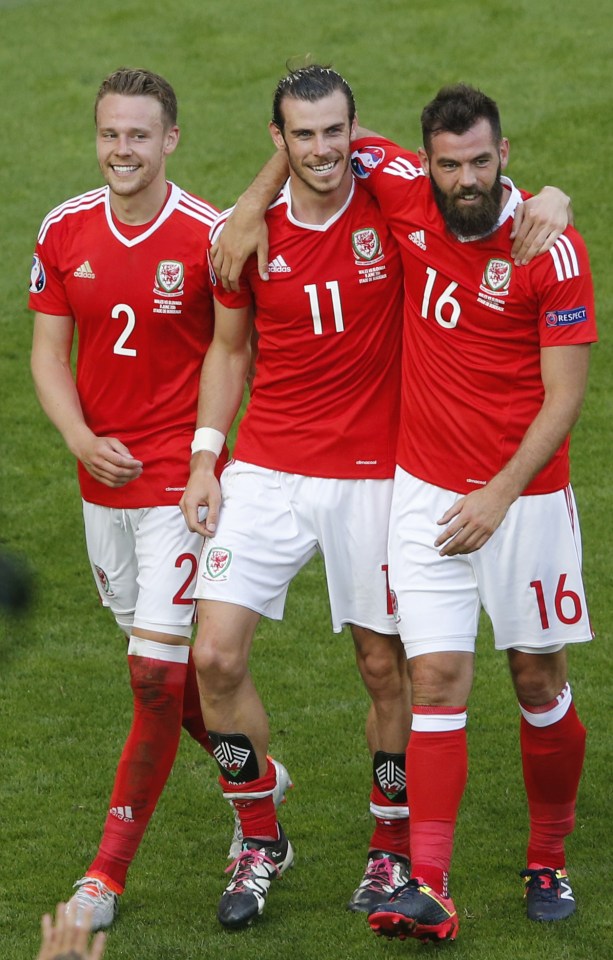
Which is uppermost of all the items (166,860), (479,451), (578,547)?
(479,451)

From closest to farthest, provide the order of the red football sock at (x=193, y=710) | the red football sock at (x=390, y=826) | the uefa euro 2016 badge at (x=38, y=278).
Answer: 1. the red football sock at (x=390, y=826)
2. the uefa euro 2016 badge at (x=38, y=278)
3. the red football sock at (x=193, y=710)

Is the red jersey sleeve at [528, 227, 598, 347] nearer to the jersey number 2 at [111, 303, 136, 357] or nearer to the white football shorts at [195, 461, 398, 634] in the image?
the white football shorts at [195, 461, 398, 634]

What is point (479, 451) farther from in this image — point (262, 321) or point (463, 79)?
point (463, 79)

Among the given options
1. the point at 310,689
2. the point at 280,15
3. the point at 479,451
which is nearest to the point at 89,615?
the point at 310,689

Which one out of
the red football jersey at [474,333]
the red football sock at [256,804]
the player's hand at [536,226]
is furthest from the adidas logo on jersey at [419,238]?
the red football sock at [256,804]

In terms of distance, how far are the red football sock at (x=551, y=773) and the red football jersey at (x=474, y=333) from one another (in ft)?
2.42

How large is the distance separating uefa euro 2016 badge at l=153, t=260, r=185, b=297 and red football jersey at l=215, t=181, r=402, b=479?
17cm

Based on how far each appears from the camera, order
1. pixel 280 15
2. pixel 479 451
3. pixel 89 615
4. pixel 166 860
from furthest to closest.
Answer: pixel 280 15 → pixel 89 615 → pixel 166 860 → pixel 479 451

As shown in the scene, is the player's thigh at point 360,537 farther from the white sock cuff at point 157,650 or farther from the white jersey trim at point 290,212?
the white jersey trim at point 290,212

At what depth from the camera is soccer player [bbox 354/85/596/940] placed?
4.37 meters

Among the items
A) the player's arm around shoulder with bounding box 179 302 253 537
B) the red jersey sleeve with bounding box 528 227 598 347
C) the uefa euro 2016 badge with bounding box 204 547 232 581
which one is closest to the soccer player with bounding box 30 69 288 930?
the player's arm around shoulder with bounding box 179 302 253 537

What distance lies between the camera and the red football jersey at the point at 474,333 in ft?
14.4

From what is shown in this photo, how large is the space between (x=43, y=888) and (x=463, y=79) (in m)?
9.94

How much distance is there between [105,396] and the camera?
16.7 feet
